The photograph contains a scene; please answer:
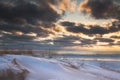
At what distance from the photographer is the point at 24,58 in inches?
192

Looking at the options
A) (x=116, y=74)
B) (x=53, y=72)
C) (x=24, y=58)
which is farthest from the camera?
(x=116, y=74)

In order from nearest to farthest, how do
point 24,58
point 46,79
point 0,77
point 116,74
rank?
point 0,77, point 46,79, point 24,58, point 116,74

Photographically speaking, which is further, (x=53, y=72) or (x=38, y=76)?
(x=53, y=72)

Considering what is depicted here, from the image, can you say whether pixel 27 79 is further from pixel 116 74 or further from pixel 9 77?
pixel 116 74

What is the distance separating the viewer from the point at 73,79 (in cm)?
459

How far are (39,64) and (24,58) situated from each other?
0.87 feet

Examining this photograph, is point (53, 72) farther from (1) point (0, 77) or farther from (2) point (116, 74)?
(2) point (116, 74)

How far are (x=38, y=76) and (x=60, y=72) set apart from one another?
1.65ft

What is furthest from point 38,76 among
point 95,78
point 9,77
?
point 95,78

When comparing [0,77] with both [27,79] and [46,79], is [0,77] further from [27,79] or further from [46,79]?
[46,79]

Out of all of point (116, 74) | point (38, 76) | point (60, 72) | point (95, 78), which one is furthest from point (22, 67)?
point (116, 74)

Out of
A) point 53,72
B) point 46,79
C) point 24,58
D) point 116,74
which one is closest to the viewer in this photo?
point 46,79

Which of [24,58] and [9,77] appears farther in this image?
[24,58]

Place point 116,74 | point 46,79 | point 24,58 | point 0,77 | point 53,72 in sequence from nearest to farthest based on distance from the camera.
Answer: point 0,77 → point 46,79 → point 53,72 → point 24,58 → point 116,74
